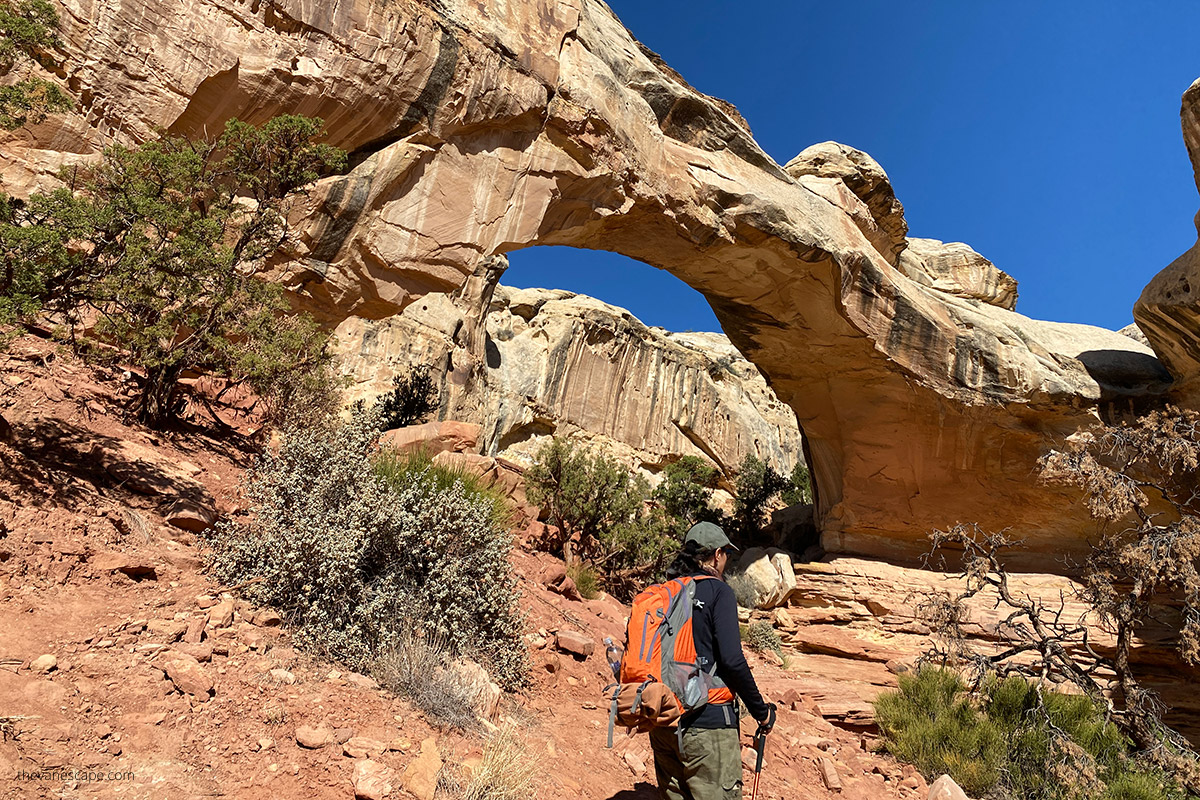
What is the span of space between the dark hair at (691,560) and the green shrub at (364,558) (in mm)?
2005

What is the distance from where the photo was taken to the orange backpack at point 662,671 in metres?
3.15

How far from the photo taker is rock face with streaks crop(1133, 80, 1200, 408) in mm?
10383

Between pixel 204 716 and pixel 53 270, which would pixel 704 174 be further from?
pixel 204 716

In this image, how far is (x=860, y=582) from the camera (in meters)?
13.9

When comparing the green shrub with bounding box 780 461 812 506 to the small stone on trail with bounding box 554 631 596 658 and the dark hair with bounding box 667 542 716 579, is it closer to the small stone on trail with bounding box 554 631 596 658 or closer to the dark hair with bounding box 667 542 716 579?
the small stone on trail with bounding box 554 631 596 658

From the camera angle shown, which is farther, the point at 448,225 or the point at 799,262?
the point at 799,262

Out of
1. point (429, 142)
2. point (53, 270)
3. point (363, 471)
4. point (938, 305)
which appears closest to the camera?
point (53, 270)

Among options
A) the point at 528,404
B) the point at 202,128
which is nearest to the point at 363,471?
the point at 202,128

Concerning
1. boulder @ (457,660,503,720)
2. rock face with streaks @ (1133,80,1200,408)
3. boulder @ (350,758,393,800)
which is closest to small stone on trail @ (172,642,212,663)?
boulder @ (350,758,393,800)

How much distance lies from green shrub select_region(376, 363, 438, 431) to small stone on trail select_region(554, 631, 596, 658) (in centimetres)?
837

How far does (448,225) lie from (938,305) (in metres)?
9.69

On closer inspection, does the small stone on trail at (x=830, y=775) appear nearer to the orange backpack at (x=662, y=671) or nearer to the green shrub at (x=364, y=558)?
the green shrub at (x=364, y=558)

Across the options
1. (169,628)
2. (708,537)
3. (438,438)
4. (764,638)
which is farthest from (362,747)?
(764,638)

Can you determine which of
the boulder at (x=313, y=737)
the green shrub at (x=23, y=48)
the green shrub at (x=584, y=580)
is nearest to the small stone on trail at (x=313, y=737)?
the boulder at (x=313, y=737)
